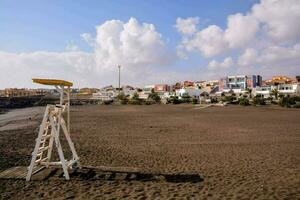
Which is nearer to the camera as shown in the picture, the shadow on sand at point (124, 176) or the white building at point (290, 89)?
the shadow on sand at point (124, 176)

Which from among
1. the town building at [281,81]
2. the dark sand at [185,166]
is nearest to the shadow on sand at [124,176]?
the dark sand at [185,166]

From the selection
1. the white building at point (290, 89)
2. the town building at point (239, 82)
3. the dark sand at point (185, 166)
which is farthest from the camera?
the town building at point (239, 82)

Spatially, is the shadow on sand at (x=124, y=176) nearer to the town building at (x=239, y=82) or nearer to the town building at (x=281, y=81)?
the town building at (x=281, y=81)

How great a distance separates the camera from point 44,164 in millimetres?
8094

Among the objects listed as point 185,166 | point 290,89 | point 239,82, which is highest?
point 239,82

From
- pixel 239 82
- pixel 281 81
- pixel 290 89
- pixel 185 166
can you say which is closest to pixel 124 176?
pixel 185 166

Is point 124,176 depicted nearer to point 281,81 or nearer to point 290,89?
point 290,89

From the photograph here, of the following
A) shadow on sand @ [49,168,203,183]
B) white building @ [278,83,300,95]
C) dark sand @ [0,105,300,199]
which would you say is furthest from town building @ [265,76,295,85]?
shadow on sand @ [49,168,203,183]

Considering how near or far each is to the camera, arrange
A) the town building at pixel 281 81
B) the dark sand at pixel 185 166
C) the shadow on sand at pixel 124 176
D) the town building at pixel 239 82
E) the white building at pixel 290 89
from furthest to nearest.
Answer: the town building at pixel 239 82
the town building at pixel 281 81
the white building at pixel 290 89
the shadow on sand at pixel 124 176
the dark sand at pixel 185 166

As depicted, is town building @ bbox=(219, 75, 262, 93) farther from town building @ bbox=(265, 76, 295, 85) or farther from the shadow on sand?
the shadow on sand

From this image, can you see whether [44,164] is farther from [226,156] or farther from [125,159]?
[226,156]

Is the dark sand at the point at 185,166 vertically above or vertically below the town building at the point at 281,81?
below

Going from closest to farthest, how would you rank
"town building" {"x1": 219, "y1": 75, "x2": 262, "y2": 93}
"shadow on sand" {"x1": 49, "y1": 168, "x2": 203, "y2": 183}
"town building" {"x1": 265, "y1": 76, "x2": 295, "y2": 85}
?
"shadow on sand" {"x1": 49, "y1": 168, "x2": 203, "y2": 183} → "town building" {"x1": 265, "y1": 76, "x2": 295, "y2": 85} → "town building" {"x1": 219, "y1": 75, "x2": 262, "y2": 93}

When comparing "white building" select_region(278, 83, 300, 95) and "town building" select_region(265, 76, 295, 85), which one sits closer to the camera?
"white building" select_region(278, 83, 300, 95)
